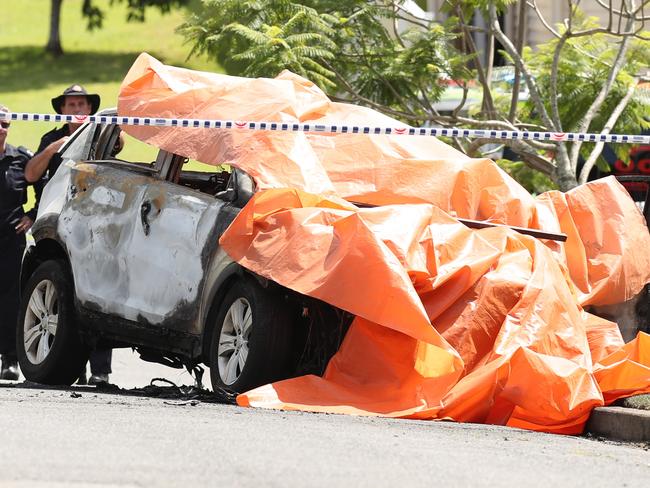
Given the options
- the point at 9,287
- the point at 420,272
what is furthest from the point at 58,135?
the point at 420,272

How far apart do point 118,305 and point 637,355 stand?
3060 millimetres

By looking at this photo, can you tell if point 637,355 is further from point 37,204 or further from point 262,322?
point 37,204

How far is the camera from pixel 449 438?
686 centimetres

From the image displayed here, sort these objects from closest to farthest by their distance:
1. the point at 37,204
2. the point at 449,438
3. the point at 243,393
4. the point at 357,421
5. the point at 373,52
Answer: the point at 449,438
the point at 357,421
the point at 243,393
the point at 37,204
the point at 373,52

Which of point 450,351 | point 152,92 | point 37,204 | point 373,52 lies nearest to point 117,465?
point 450,351

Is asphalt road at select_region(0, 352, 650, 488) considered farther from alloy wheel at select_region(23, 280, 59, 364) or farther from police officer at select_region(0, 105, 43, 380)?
police officer at select_region(0, 105, 43, 380)

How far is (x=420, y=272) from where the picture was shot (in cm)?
777

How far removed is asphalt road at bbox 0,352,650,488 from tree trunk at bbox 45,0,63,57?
45.1 meters

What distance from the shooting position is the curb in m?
7.61

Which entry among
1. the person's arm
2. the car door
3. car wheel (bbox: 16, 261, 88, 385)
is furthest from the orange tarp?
the person's arm

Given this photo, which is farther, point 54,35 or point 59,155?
point 54,35

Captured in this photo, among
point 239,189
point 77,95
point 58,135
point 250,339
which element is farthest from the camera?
point 77,95

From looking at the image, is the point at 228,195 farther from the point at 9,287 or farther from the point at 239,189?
the point at 9,287

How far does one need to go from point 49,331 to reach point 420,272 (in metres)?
3.08
